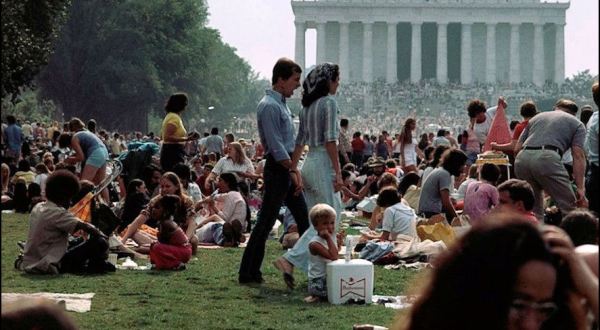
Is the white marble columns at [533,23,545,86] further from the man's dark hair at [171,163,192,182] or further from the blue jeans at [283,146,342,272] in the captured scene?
the blue jeans at [283,146,342,272]

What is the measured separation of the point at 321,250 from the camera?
912 centimetres

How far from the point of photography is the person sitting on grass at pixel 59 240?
1004 centimetres

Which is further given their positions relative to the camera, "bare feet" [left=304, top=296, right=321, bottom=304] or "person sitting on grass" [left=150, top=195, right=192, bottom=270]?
"person sitting on grass" [left=150, top=195, right=192, bottom=270]

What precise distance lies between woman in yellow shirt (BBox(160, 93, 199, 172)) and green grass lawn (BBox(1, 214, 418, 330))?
2564 mm

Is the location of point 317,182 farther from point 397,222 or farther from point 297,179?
point 397,222

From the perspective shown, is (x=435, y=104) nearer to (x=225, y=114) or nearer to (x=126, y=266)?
(x=225, y=114)

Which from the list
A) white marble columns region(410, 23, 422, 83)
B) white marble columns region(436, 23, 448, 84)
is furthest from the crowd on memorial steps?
white marble columns region(410, 23, 422, 83)

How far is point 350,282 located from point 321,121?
4.34 ft

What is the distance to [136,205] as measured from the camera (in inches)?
556

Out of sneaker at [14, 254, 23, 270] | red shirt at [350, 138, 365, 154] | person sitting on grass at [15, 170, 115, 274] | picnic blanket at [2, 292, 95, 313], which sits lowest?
picnic blanket at [2, 292, 95, 313]

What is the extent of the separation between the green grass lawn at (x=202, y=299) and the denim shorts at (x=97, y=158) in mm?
3375

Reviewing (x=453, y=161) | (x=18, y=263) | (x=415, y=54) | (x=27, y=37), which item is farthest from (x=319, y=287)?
(x=415, y=54)

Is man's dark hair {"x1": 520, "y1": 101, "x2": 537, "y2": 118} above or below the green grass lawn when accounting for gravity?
above

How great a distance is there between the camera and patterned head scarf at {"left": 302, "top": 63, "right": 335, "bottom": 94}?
9688 mm
